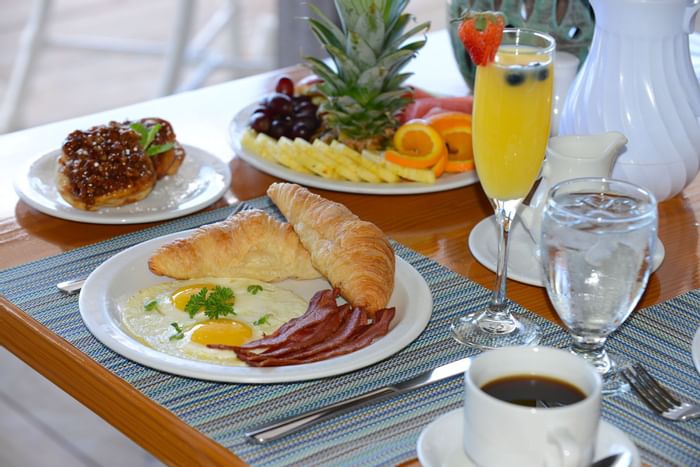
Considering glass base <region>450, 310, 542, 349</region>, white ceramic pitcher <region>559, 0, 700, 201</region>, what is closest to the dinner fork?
glass base <region>450, 310, 542, 349</region>

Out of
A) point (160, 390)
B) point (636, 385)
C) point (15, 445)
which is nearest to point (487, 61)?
point (636, 385)

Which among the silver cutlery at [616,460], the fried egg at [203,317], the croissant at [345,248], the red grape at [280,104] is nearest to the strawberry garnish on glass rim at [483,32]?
the croissant at [345,248]

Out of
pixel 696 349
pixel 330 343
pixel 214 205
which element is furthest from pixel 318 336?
pixel 214 205

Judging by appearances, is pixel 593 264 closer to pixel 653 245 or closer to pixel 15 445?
pixel 653 245

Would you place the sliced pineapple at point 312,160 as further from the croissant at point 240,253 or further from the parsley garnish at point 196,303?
the parsley garnish at point 196,303

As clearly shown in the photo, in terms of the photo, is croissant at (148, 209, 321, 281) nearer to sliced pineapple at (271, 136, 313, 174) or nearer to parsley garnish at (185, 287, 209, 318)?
parsley garnish at (185, 287, 209, 318)

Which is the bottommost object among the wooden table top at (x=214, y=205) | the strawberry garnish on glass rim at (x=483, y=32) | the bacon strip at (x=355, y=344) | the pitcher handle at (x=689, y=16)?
the wooden table top at (x=214, y=205)

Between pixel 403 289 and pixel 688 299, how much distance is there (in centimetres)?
43

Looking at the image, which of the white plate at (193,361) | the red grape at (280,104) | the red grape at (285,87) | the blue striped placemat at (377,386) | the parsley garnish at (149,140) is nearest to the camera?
the blue striped placemat at (377,386)

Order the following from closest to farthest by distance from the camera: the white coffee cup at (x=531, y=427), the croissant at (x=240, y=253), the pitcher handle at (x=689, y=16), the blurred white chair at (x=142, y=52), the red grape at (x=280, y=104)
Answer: the white coffee cup at (x=531, y=427)
the croissant at (x=240, y=253)
the pitcher handle at (x=689, y=16)
the red grape at (x=280, y=104)
the blurred white chair at (x=142, y=52)

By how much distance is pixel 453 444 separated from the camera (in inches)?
41.4

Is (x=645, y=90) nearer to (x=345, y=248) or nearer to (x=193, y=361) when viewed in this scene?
(x=345, y=248)

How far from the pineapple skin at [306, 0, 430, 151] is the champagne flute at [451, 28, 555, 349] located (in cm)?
69

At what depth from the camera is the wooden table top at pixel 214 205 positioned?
1256 millimetres
